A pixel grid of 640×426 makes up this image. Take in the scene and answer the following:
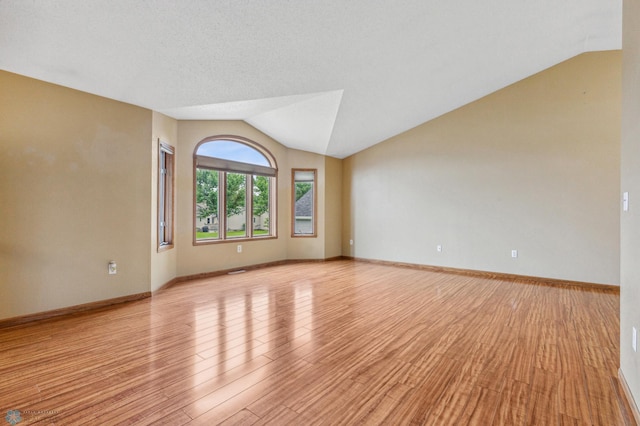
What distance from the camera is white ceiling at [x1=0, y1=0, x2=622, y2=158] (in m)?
2.42

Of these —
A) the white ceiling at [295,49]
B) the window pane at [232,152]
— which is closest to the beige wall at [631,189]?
the white ceiling at [295,49]

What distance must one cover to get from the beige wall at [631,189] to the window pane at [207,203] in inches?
204

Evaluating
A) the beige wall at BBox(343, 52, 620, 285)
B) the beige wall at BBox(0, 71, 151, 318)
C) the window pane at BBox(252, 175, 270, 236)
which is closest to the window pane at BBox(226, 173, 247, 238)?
the window pane at BBox(252, 175, 270, 236)

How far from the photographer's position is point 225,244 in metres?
5.48

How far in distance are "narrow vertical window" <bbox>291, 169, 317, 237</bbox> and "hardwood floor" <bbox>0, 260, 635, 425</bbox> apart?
9.95ft

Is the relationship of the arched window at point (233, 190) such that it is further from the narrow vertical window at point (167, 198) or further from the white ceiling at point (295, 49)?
the white ceiling at point (295, 49)

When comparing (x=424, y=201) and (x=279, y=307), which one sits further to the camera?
(x=424, y=201)

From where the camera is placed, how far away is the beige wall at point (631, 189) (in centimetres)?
163

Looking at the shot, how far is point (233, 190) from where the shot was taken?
576 centimetres

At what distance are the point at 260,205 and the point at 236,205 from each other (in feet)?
1.94

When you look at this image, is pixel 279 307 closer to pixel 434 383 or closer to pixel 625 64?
pixel 434 383

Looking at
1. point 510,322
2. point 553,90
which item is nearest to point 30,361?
point 510,322

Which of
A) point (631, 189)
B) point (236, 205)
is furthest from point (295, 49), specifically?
point (236, 205)

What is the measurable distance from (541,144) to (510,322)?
→ 3262 millimetres
